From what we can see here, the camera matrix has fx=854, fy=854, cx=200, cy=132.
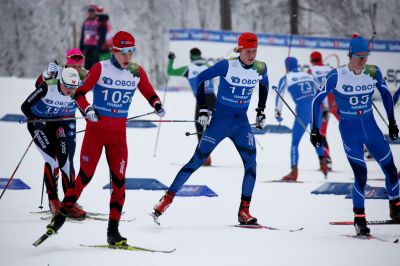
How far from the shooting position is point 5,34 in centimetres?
4794

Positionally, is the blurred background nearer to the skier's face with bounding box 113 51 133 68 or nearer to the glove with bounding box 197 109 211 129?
the glove with bounding box 197 109 211 129

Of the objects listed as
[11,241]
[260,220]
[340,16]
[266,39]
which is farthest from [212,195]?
[340,16]

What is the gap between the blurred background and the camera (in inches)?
1784

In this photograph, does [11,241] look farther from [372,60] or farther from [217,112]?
[372,60]

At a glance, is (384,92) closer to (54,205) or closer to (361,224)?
(361,224)

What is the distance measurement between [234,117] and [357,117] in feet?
5.13

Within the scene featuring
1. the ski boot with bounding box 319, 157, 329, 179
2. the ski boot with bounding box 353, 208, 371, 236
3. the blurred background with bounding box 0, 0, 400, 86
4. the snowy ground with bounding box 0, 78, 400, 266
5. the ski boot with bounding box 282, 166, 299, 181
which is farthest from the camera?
the blurred background with bounding box 0, 0, 400, 86

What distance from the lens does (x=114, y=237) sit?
882 centimetres

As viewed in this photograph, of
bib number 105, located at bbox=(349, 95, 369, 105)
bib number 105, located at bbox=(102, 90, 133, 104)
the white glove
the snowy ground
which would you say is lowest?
the snowy ground

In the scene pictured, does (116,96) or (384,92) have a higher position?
(116,96)

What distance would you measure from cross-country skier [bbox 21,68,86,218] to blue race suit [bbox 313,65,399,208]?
3.08 m

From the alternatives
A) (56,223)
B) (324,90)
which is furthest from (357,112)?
(56,223)

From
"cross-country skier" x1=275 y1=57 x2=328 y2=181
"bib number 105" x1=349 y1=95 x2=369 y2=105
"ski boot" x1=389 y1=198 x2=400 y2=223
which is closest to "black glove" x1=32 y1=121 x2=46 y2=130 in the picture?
"bib number 105" x1=349 y1=95 x2=369 y2=105

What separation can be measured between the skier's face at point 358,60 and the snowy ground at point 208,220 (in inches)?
77.6
